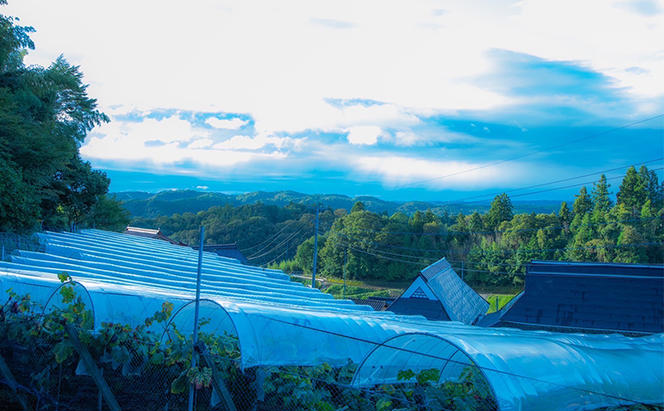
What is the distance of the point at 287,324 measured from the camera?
15.9ft

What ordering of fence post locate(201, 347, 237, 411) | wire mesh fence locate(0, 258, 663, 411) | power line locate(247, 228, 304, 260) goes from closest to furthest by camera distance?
wire mesh fence locate(0, 258, 663, 411) → fence post locate(201, 347, 237, 411) → power line locate(247, 228, 304, 260)

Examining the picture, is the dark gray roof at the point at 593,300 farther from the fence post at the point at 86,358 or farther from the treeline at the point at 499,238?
the treeline at the point at 499,238

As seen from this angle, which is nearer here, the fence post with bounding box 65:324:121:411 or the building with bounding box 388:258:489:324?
the fence post with bounding box 65:324:121:411

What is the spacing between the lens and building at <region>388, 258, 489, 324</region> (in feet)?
55.9

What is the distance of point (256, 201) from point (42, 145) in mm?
33188

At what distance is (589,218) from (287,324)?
3127 centimetres

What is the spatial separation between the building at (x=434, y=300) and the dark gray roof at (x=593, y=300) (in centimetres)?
256

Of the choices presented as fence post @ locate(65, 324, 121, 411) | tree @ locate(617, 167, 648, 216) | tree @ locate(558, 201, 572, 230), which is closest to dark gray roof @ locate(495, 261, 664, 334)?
fence post @ locate(65, 324, 121, 411)

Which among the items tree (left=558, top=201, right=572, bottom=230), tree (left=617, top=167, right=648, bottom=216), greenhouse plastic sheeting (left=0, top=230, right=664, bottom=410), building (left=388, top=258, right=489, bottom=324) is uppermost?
tree (left=617, top=167, right=648, bottom=216)

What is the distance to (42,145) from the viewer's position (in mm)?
14547

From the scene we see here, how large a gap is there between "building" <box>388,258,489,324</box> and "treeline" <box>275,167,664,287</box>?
12.9 metres

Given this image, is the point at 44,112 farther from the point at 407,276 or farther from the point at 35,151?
the point at 407,276

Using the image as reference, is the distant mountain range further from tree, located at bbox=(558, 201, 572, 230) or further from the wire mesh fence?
the wire mesh fence

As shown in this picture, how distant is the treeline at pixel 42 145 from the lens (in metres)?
13.2
